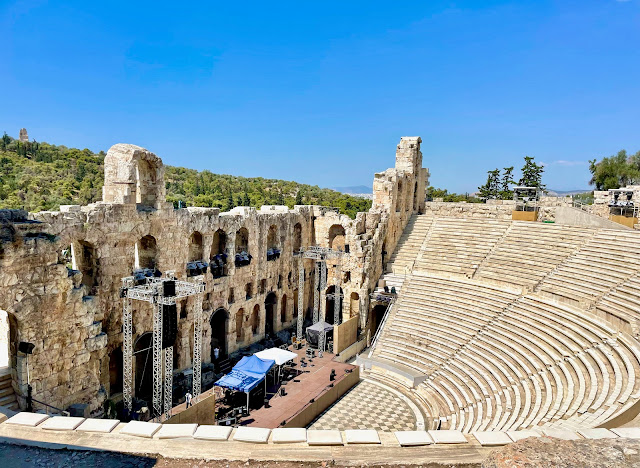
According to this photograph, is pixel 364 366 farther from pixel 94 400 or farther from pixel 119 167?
pixel 119 167

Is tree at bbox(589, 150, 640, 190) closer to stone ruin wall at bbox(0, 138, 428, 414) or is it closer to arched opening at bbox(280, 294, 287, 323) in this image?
stone ruin wall at bbox(0, 138, 428, 414)

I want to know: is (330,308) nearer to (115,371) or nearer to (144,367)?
(144,367)

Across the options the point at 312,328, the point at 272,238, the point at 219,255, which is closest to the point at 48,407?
the point at 219,255

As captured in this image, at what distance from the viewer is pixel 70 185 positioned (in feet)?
134

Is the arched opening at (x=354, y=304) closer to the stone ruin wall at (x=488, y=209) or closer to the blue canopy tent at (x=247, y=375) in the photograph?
the blue canopy tent at (x=247, y=375)

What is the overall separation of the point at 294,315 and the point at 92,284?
1511 centimetres

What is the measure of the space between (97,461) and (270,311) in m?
20.4

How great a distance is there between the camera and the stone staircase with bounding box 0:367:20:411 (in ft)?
43.7

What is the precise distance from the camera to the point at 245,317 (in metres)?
24.6

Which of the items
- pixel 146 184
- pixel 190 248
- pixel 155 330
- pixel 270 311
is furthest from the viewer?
pixel 270 311

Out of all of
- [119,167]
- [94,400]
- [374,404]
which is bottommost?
[374,404]

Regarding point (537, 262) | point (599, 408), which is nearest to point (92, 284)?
point (599, 408)

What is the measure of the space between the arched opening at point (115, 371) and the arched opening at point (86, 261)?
3.14 m

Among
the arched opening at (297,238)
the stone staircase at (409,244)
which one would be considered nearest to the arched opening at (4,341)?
the arched opening at (297,238)
